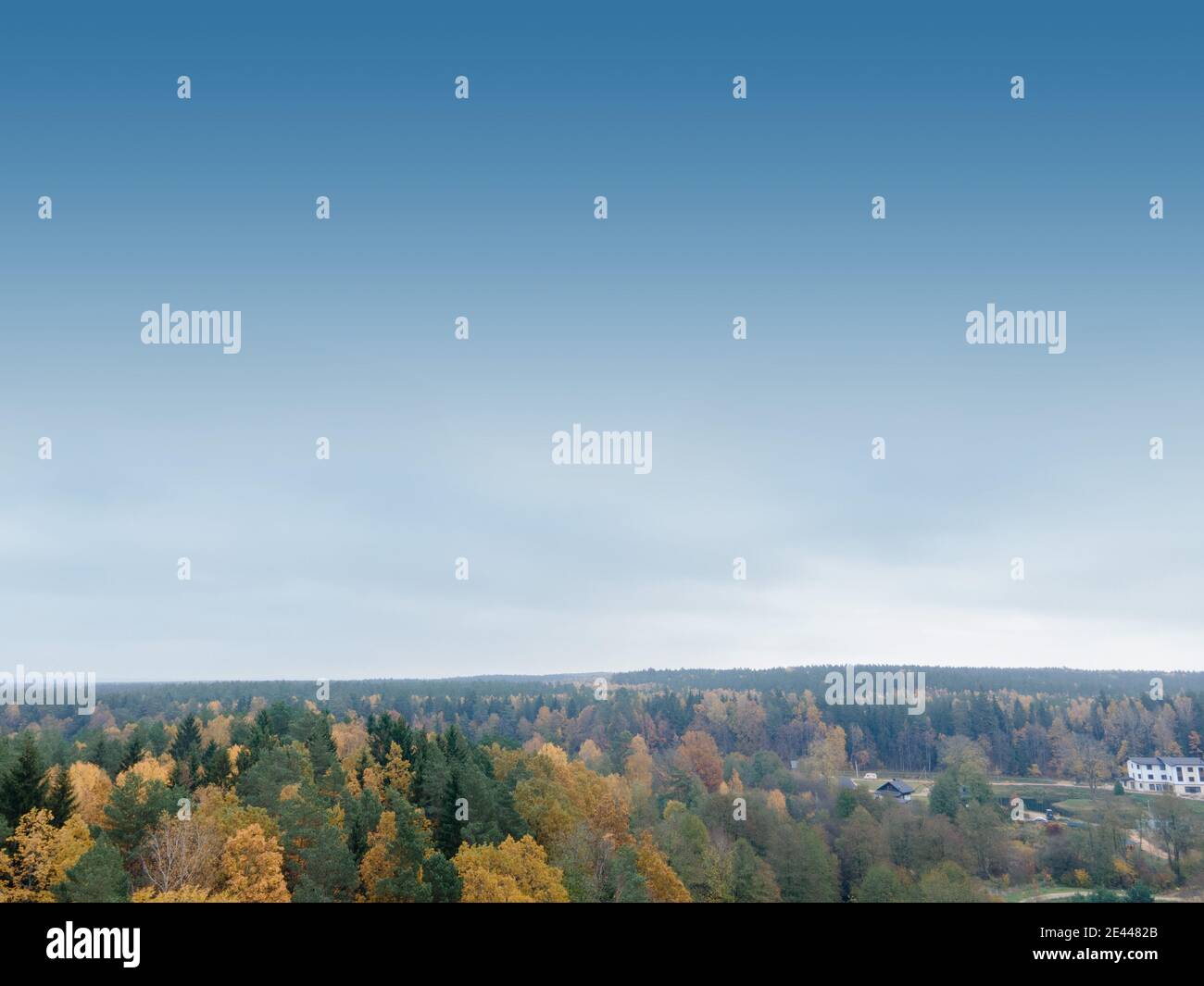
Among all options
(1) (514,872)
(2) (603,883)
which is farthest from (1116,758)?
(1) (514,872)

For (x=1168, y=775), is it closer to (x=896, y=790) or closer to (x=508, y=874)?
(x=896, y=790)

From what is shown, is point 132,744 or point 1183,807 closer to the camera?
point 132,744

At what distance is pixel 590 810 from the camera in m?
56.3

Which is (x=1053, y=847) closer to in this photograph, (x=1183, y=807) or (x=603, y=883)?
(x=1183, y=807)

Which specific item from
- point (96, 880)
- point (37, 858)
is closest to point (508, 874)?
point (96, 880)

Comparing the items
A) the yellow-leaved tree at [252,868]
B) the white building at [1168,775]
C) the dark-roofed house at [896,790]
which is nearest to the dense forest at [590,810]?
the yellow-leaved tree at [252,868]

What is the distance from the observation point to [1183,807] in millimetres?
80562

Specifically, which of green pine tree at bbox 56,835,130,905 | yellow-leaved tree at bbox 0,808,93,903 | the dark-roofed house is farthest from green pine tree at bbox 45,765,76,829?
the dark-roofed house

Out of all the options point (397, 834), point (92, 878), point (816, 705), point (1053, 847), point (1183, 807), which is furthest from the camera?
point (816, 705)

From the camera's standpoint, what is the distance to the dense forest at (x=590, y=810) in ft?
112

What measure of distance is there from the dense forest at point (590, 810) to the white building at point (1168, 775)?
4158 mm

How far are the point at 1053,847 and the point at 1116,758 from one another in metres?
69.3

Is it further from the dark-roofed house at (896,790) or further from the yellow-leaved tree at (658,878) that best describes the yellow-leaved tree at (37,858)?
the dark-roofed house at (896,790)

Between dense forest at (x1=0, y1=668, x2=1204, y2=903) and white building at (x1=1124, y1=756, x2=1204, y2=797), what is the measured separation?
4.16 meters
